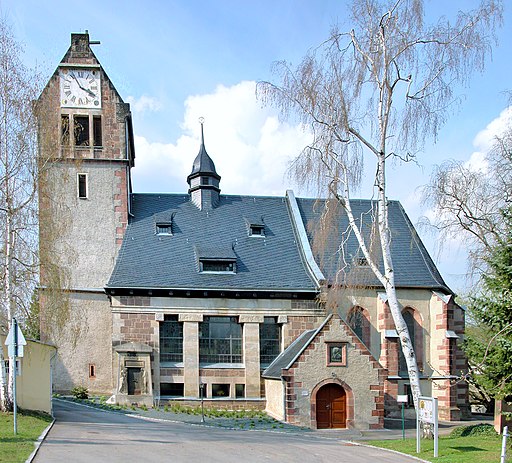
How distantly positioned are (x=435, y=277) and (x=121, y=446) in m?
21.4

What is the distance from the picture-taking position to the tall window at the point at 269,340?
32.6 m

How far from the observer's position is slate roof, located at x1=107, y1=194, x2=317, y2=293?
106 ft

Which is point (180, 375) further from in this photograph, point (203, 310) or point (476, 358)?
point (476, 358)

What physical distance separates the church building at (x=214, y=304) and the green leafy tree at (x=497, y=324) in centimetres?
1022

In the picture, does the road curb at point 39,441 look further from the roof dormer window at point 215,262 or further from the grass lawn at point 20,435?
the roof dormer window at point 215,262

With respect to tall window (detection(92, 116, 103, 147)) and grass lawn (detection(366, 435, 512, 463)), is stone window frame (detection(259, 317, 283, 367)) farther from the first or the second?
tall window (detection(92, 116, 103, 147))

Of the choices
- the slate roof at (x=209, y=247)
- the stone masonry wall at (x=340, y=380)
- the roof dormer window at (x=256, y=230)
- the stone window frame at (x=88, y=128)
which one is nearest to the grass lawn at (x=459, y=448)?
the stone masonry wall at (x=340, y=380)

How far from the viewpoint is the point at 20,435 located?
1723cm

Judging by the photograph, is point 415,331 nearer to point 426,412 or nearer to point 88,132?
point 426,412

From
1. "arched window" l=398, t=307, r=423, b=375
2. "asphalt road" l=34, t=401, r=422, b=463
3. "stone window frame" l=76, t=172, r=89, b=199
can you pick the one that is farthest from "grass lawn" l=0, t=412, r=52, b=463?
"arched window" l=398, t=307, r=423, b=375

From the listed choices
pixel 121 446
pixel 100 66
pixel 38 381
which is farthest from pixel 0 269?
pixel 100 66

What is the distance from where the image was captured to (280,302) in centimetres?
3266

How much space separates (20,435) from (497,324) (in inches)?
485

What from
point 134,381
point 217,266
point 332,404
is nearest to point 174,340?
point 134,381
